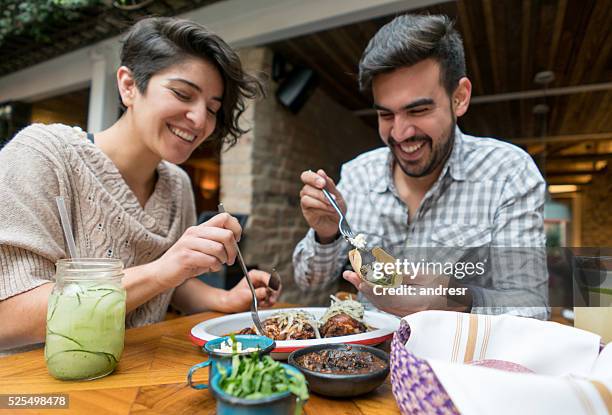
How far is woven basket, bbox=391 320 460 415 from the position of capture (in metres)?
0.54

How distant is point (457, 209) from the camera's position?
65.6 inches

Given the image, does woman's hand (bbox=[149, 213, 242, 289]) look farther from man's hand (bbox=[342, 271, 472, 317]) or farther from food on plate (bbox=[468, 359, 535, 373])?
food on plate (bbox=[468, 359, 535, 373])

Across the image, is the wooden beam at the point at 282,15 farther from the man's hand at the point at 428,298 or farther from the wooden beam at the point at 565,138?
the man's hand at the point at 428,298

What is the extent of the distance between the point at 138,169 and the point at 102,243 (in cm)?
35

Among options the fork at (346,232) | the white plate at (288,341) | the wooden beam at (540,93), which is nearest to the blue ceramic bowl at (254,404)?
the white plate at (288,341)

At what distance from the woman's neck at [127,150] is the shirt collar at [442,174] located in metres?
0.97

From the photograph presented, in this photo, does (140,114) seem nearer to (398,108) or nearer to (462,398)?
(398,108)

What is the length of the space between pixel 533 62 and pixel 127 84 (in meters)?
3.80

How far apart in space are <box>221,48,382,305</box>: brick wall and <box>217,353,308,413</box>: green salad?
297 centimetres

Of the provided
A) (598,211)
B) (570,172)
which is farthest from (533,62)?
(598,211)

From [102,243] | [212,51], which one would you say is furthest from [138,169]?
[212,51]

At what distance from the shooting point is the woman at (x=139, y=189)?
40.7 inches

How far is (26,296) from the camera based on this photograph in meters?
1.00

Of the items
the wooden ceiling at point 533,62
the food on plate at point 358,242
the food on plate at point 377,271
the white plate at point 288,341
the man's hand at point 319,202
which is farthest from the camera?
the wooden ceiling at point 533,62
